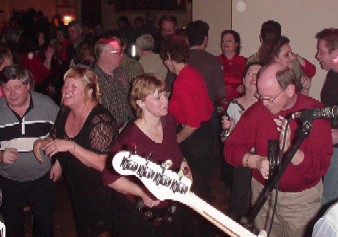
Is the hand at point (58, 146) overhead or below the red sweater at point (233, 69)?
below

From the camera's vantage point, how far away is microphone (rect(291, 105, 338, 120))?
205 cm

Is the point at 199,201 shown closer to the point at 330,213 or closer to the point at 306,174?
the point at 330,213

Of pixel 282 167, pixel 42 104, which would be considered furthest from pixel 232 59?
pixel 282 167

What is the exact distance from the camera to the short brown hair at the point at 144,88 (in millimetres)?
3031

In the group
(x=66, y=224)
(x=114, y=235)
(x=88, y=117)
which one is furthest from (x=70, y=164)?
(x=66, y=224)

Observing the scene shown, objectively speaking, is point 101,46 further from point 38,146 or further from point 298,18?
point 298,18

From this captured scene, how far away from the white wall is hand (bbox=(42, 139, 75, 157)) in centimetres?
368

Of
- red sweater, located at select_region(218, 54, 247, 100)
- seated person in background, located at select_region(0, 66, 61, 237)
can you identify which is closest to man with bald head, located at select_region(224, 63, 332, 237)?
seated person in background, located at select_region(0, 66, 61, 237)

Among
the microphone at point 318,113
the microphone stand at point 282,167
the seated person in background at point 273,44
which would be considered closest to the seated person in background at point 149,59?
the seated person in background at point 273,44

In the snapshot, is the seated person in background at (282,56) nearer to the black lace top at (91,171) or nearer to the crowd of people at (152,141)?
the crowd of people at (152,141)

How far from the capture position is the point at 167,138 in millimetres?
3045

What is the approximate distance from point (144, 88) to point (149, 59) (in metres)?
2.40

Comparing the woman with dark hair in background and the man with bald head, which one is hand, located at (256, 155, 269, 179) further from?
the woman with dark hair in background

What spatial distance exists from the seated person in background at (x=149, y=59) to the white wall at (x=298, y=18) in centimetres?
130
